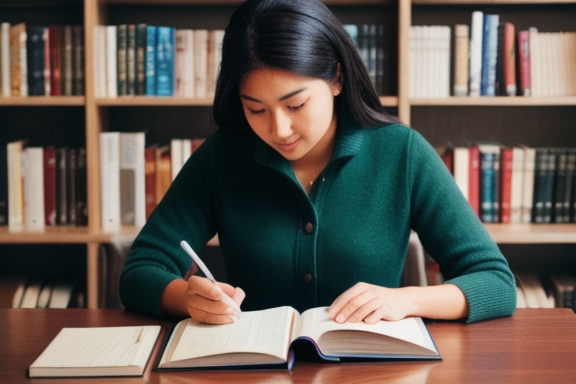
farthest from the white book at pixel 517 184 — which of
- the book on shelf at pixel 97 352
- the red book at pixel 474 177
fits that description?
the book on shelf at pixel 97 352

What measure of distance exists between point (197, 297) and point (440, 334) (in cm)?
39

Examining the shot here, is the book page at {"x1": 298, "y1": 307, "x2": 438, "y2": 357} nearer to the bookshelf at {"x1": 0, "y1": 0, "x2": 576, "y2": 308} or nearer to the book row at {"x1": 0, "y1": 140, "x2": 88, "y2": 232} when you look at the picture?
the bookshelf at {"x1": 0, "y1": 0, "x2": 576, "y2": 308}

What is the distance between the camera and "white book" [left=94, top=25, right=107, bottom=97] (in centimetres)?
236

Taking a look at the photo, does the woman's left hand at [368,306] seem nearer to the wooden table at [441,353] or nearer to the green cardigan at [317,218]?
the wooden table at [441,353]

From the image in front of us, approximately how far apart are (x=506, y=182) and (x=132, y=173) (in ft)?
3.91

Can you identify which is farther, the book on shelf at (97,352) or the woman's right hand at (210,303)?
the woman's right hand at (210,303)

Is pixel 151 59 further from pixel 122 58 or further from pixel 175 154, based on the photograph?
pixel 175 154

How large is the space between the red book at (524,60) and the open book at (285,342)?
4.73 ft

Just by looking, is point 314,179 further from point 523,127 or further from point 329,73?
point 523,127

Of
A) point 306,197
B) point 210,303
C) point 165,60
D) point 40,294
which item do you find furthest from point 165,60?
point 210,303

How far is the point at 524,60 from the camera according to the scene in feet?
7.77

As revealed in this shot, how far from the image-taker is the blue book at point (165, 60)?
7.77ft

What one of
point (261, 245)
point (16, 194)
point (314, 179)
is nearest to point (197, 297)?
point (261, 245)

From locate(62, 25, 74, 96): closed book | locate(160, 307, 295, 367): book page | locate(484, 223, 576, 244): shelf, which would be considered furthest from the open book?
locate(62, 25, 74, 96): closed book
